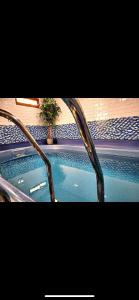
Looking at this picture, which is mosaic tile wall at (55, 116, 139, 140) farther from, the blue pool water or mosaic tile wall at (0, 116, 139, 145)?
the blue pool water

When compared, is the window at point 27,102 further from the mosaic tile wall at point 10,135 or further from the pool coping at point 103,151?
the pool coping at point 103,151

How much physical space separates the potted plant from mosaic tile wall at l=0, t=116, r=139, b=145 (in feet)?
0.96

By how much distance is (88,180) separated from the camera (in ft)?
8.21

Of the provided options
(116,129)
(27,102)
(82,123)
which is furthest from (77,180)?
(27,102)

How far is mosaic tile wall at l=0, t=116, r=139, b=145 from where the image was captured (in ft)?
13.3

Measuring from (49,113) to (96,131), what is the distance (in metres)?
1.85

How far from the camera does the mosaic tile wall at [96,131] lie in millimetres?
4047

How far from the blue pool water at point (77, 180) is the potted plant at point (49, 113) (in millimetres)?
2297

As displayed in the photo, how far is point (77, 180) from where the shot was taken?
2.54 m
